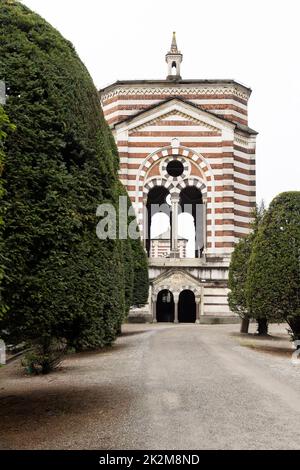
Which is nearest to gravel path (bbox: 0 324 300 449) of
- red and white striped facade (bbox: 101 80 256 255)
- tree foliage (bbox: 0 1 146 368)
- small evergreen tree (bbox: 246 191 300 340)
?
tree foliage (bbox: 0 1 146 368)

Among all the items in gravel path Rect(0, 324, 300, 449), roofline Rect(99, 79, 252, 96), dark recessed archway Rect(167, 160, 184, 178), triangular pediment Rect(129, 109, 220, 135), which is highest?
roofline Rect(99, 79, 252, 96)

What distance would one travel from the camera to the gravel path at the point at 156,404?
7.57m

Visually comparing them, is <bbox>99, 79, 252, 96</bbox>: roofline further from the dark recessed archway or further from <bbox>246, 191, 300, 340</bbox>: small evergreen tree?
<bbox>246, 191, 300, 340</bbox>: small evergreen tree

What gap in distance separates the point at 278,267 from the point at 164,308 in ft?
78.5

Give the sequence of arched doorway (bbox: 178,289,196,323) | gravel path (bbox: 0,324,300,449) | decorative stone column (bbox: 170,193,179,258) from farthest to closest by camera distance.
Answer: arched doorway (bbox: 178,289,196,323), decorative stone column (bbox: 170,193,179,258), gravel path (bbox: 0,324,300,449)

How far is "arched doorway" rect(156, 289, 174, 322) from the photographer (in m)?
40.8

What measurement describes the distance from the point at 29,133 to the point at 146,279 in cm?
2217

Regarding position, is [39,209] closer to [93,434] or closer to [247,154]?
[93,434]

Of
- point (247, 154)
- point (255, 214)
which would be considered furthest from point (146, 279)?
point (247, 154)

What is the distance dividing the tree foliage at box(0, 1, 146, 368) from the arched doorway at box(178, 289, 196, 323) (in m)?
30.9

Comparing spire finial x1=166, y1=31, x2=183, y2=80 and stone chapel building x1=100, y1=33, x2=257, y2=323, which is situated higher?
spire finial x1=166, y1=31, x2=183, y2=80

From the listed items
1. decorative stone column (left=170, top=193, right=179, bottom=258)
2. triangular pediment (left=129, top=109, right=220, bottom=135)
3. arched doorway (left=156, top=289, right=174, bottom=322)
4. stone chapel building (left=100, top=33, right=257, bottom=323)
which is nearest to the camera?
stone chapel building (left=100, top=33, right=257, bottom=323)

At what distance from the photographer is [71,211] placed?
885 centimetres

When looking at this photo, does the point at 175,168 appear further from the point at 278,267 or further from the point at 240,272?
the point at 278,267
